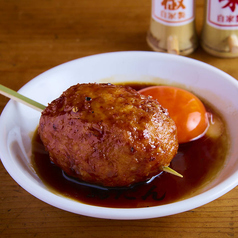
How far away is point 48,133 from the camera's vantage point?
1301mm

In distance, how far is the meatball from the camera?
3.92ft

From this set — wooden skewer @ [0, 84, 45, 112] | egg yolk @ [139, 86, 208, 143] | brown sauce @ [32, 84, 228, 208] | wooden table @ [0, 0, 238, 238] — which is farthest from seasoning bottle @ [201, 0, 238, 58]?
wooden skewer @ [0, 84, 45, 112]

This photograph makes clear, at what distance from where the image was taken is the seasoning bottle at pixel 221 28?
2.04 metres

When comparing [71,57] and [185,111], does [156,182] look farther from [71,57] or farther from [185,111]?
[71,57]

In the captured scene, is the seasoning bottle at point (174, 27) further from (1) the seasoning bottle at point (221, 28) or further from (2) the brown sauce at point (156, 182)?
(2) the brown sauce at point (156, 182)

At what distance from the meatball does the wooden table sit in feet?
0.58

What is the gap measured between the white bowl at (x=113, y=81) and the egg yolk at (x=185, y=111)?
11 cm

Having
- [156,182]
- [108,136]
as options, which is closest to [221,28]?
[156,182]

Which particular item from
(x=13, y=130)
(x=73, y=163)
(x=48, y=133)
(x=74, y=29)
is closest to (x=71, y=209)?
(x=73, y=163)

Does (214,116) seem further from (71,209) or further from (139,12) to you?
(139,12)

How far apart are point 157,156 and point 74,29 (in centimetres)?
169

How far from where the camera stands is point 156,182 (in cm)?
139

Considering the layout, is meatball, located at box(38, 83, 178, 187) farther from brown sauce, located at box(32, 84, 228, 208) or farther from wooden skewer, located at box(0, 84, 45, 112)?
wooden skewer, located at box(0, 84, 45, 112)

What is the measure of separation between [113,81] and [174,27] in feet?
1.85
